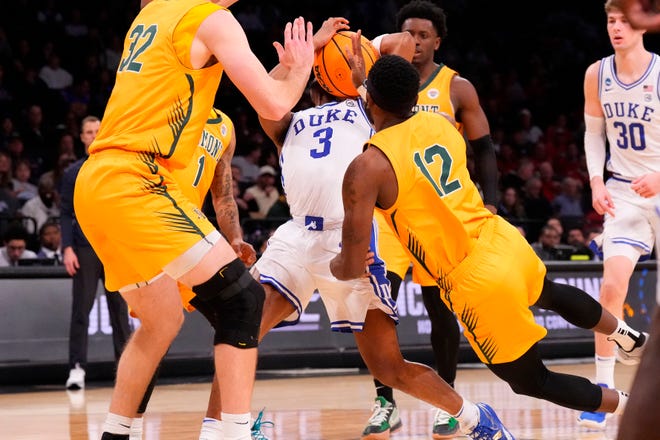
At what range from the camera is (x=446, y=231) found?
15.0ft

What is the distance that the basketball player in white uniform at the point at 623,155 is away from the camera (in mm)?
6359

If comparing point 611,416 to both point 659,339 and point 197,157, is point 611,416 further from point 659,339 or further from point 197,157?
point 659,339

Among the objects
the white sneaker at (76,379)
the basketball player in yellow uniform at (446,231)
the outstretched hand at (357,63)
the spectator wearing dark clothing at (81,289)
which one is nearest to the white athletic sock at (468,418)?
the basketball player in yellow uniform at (446,231)

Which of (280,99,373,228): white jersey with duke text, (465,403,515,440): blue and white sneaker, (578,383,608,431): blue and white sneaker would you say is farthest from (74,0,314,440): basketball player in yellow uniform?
(578,383,608,431): blue and white sneaker

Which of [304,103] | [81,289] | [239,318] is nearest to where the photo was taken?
[239,318]

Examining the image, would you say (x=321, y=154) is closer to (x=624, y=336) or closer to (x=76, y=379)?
(x=624, y=336)

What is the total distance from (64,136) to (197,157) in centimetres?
703

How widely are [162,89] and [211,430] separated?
170 centimetres

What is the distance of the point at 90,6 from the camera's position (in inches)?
611

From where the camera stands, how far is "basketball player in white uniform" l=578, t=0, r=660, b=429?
20.9 feet

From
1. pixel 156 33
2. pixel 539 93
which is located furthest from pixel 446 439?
pixel 539 93

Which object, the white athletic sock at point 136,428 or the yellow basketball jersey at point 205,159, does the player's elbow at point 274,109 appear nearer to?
the yellow basketball jersey at point 205,159

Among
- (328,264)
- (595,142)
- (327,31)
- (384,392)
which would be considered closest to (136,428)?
(328,264)

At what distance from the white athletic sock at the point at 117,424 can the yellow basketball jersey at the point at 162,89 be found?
1210mm
